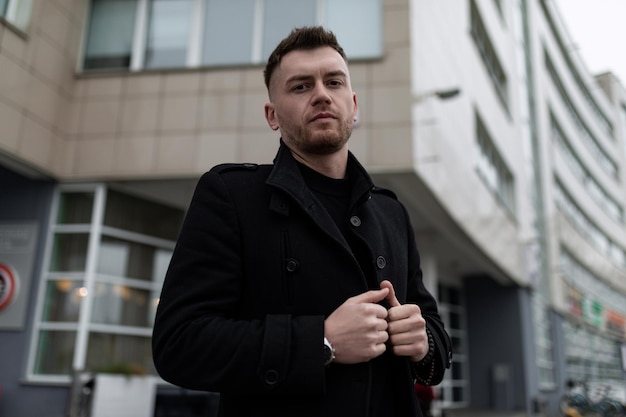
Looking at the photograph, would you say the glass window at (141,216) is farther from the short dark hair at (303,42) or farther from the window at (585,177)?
the window at (585,177)

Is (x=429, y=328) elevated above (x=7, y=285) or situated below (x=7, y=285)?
below

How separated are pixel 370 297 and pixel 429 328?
372 millimetres

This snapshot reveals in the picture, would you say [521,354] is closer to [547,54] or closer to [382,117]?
[382,117]

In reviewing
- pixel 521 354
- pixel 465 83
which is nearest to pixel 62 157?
pixel 465 83

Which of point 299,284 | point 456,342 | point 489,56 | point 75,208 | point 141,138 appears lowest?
point 299,284

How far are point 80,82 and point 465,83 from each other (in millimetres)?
8113

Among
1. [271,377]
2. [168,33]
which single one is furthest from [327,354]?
[168,33]

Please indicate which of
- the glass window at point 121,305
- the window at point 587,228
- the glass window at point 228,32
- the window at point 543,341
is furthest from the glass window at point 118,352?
the window at point 587,228

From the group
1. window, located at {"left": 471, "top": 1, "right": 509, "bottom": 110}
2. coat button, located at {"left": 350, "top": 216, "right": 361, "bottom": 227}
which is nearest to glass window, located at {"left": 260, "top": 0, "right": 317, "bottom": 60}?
window, located at {"left": 471, "top": 1, "right": 509, "bottom": 110}

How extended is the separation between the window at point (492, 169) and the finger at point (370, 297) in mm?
13315

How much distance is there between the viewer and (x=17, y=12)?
996 centimetres

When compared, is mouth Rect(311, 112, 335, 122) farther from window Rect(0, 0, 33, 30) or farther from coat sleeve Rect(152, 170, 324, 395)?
window Rect(0, 0, 33, 30)

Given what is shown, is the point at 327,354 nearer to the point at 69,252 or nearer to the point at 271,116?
the point at 271,116

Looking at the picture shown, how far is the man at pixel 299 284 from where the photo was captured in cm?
136
